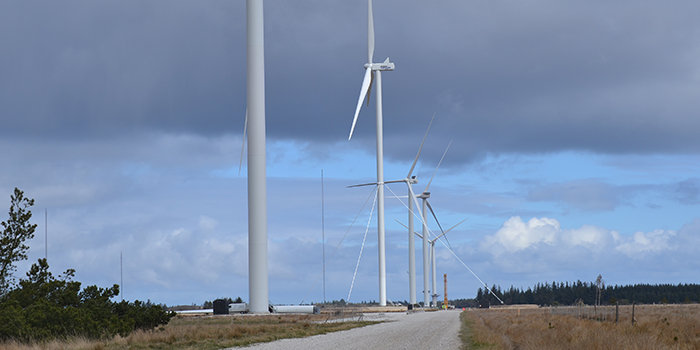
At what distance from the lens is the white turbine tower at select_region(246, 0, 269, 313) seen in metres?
66.9

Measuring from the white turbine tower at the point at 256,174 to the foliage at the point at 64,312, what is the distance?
21471 millimetres

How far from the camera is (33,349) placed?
30219 millimetres

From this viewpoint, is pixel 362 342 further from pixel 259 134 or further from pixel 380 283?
pixel 380 283

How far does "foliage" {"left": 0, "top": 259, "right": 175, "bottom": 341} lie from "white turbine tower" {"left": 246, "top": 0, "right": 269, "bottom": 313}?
845 inches

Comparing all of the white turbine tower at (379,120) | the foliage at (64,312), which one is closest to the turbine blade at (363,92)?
the white turbine tower at (379,120)

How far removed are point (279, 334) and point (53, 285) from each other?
15.0m

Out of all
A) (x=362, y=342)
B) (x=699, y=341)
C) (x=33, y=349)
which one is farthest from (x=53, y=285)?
(x=699, y=341)

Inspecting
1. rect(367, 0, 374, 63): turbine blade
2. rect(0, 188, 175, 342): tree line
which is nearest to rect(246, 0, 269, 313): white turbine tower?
rect(0, 188, 175, 342): tree line

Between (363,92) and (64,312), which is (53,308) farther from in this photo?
(363,92)

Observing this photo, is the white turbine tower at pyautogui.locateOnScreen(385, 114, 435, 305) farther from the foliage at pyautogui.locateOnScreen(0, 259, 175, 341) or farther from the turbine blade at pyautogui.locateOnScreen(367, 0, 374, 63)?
the foliage at pyautogui.locateOnScreen(0, 259, 175, 341)

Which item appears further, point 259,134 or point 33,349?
point 259,134

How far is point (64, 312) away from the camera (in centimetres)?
3609

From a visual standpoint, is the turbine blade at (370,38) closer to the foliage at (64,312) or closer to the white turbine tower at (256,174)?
the white turbine tower at (256,174)

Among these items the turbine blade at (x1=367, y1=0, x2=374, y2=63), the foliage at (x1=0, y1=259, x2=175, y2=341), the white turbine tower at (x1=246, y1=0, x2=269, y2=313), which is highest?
the turbine blade at (x1=367, y1=0, x2=374, y2=63)
